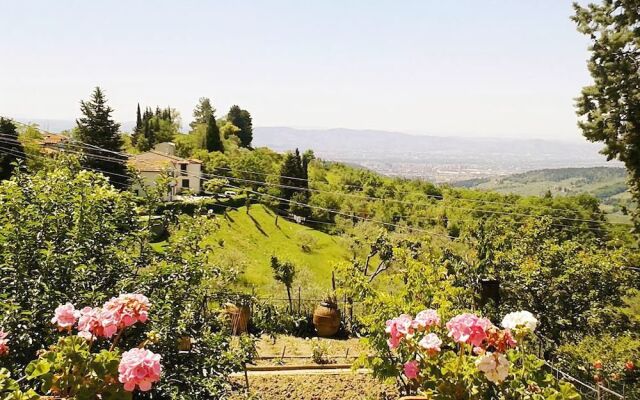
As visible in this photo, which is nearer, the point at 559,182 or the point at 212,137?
the point at 212,137

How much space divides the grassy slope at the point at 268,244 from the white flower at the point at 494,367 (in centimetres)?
2481

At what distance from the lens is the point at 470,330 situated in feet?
6.70

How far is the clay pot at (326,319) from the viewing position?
43.3 feet

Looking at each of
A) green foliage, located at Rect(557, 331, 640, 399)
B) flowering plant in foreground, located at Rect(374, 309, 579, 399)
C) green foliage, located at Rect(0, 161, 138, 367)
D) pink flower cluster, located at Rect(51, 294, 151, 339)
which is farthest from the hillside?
pink flower cluster, located at Rect(51, 294, 151, 339)

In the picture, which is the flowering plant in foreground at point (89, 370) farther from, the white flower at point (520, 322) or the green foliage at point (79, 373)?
the white flower at point (520, 322)

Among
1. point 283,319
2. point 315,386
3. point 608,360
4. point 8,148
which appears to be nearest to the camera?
point 608,360

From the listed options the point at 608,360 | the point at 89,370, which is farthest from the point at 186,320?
the point at 608,360

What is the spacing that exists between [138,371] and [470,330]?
4.58ft

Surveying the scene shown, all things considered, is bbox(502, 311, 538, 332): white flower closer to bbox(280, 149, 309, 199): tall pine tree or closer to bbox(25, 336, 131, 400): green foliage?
bbox(25, 336, 131, 400): green foliage

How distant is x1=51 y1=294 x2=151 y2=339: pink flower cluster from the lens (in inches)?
81.8

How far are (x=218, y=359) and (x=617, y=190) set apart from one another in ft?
505

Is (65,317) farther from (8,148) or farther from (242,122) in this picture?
(242,122)

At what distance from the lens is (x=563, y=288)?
9227 mm

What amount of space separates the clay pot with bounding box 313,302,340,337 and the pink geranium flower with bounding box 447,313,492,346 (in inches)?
451
